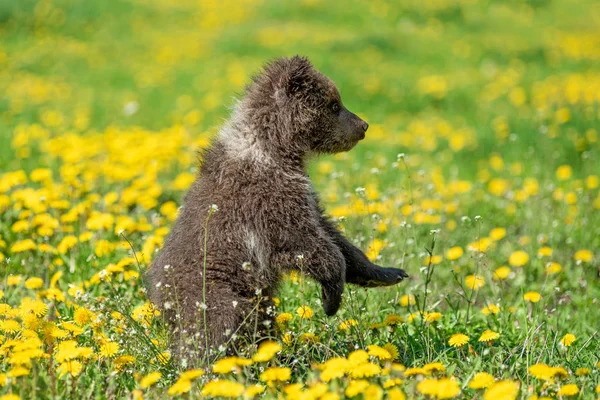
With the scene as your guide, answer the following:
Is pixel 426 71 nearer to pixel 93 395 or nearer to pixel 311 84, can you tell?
pixel 311 84

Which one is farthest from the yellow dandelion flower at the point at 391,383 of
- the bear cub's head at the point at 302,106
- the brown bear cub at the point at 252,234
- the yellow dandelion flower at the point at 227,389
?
the bear cub's head at the point at 302,106

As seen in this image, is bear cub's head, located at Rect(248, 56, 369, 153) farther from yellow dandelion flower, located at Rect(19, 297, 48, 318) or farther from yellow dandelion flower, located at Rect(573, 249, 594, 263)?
yellow dandelion flower, located at Rect(573, 249, 594, 263)

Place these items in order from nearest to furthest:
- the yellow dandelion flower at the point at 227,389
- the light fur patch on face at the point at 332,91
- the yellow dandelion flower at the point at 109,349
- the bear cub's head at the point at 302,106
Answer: the yellow dandelion flower at the point at 227,389 → the yellow dandelion flower at the point at 109,349 → the bear cub's head at the point at 302,106 → the light fur patch on face at the point at 332,91

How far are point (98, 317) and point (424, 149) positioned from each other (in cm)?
642

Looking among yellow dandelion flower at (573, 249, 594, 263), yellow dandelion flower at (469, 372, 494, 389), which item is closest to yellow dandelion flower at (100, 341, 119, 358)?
yellow dandelion flower at (469, 372, 494, 389)

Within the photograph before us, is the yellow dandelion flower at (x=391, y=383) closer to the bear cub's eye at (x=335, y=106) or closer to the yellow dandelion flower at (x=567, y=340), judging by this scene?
the yellow dandelion flower at (x=567, y=340)

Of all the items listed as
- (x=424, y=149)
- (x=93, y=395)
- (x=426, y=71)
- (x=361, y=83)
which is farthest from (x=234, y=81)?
(x=93, y=395)

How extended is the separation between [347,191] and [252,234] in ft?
9.92

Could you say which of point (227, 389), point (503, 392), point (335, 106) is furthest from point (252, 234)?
point (503, 392)

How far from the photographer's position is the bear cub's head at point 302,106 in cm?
434

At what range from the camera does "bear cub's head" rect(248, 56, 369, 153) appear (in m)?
4.34

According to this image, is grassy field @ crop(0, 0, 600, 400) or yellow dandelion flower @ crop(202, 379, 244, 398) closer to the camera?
yellow dandelion flower @ crop(202, 379, 244, 398)

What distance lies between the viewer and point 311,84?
4469 millimetres

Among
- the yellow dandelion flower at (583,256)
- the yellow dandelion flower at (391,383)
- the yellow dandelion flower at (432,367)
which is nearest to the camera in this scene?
the yellow dandelion flower at (391,383)
